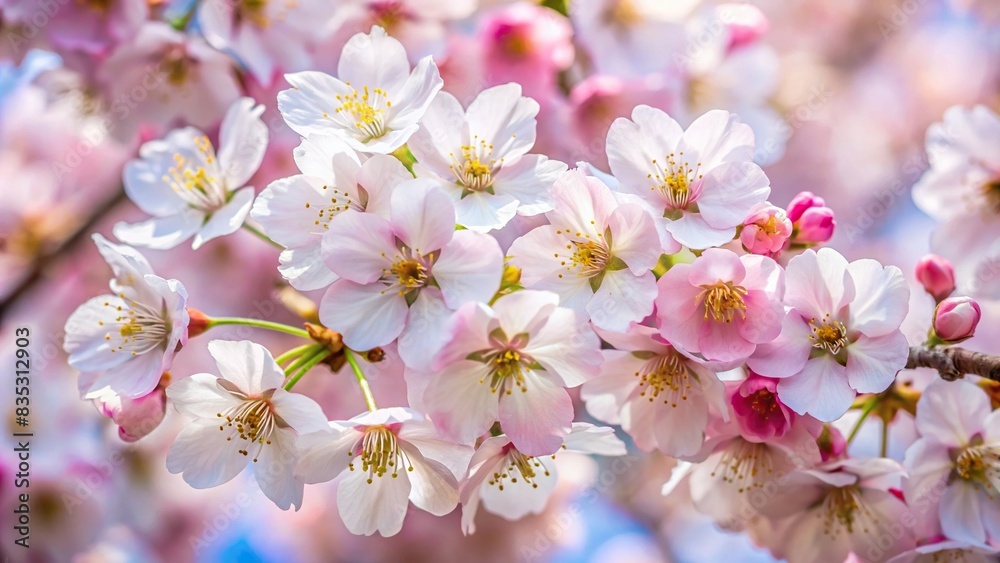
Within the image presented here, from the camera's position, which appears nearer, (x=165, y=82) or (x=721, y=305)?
(x=721, y=305)

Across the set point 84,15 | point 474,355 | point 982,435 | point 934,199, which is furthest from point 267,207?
point 934,199

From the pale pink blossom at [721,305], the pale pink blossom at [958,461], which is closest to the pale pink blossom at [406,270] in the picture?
the pale pink blossom at [721,305]

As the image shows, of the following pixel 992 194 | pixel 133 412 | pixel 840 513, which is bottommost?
pixel 840 513

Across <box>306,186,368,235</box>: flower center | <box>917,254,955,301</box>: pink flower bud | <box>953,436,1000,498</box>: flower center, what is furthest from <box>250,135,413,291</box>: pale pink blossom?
<box>953,436,1000,498</box>: flower center

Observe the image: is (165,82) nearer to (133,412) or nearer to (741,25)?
(133,412)

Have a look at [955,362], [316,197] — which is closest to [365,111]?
[316,197]

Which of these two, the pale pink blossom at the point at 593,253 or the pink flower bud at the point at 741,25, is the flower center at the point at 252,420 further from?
the pink flower bud at the point at 741,25

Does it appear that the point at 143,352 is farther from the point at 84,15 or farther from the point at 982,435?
the point at 982,435
